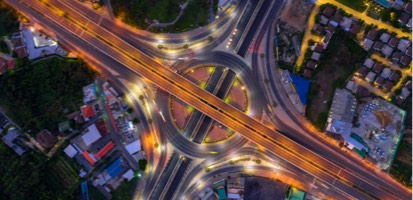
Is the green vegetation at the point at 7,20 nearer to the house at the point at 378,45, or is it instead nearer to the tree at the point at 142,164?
the tree at the point at 142,164

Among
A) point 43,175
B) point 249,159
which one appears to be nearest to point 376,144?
point 249,159

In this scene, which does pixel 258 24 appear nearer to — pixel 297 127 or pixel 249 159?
pixel 297 127

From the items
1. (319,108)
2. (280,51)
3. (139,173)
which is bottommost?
(139,173)

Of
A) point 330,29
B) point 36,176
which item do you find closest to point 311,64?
point 330,29

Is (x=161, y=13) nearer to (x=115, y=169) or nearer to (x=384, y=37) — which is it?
(x=115, y=169)

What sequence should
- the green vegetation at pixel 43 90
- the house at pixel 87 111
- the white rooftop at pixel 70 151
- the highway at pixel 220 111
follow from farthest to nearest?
the highway at pixel 220 111 → the house at pixel 87 111 → the white rooftop at pixel 70 151 → the green vegetation at pixel 43 90

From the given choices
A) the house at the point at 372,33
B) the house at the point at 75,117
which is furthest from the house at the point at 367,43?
the house at the point at 75,117
